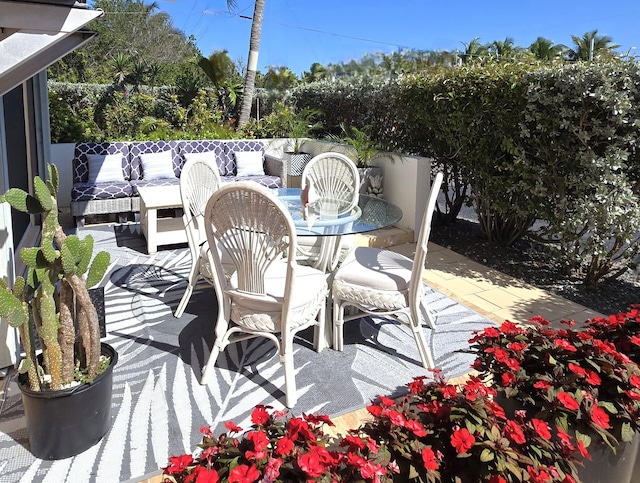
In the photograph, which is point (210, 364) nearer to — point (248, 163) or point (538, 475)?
point (538, 475)

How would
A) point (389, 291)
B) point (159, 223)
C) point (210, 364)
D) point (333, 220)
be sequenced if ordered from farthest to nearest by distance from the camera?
point (159, 223)
point (333, 220)
point (389, 291)
point (210, 364)

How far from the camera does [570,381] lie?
1.54 meters

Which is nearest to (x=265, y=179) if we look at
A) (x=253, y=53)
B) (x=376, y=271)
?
(x=376, y=271)

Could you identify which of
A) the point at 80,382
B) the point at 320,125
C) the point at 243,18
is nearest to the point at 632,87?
the point at 80,382

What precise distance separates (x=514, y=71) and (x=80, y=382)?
4569 mm

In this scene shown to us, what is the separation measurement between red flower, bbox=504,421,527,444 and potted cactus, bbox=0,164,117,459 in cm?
168

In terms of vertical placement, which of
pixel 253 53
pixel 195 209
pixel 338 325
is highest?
pixel 253 53

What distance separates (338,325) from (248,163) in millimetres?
4776

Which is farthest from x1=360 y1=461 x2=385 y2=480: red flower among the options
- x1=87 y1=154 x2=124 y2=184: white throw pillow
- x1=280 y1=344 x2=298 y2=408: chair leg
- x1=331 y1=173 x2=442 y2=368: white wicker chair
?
x1=87 y1=154 x2=124 y2=184: white throw pillow

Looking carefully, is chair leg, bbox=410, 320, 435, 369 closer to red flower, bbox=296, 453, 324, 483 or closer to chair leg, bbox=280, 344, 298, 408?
chair leg, bbox=280, 344, 298, 408

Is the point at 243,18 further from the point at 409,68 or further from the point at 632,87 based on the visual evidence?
the point at 632,87

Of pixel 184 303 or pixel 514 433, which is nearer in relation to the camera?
pixel 514 433

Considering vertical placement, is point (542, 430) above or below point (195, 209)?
below

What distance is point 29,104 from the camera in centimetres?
502
